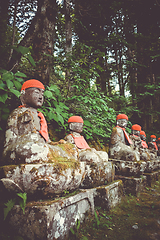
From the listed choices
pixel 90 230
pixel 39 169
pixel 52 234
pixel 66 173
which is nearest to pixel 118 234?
pixel 90 230

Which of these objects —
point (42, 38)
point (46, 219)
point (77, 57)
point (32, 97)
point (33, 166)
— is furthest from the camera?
point (77, 57)

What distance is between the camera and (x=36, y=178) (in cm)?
156

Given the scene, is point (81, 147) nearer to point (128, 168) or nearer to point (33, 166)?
point (128, 168)

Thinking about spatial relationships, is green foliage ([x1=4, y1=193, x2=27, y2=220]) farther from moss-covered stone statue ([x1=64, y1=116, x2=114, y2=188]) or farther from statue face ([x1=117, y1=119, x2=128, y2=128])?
statue face ([x1=117, y1=119, x2=128, y2=128])

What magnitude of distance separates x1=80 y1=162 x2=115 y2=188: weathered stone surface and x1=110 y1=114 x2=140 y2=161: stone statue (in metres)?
1.14

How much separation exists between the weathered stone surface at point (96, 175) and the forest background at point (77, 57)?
108 centimetres

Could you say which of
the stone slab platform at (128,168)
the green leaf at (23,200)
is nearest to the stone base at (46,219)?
the green leaf at (23,200)

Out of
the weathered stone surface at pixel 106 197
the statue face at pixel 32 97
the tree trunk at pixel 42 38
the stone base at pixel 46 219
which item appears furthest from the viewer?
the tree trunk at pixel 42 38

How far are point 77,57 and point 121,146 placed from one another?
322cm

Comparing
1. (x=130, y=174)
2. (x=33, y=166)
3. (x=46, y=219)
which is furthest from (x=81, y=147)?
(x=46, y=219)

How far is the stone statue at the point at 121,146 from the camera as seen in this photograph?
150 inches

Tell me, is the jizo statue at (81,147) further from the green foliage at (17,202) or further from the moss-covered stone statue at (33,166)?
the green foliage at (17,202)

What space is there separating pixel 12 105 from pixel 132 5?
→ 9.40 m

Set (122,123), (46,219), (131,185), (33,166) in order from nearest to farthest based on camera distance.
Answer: (46,219), (33,166), (131,185), (122,123)
